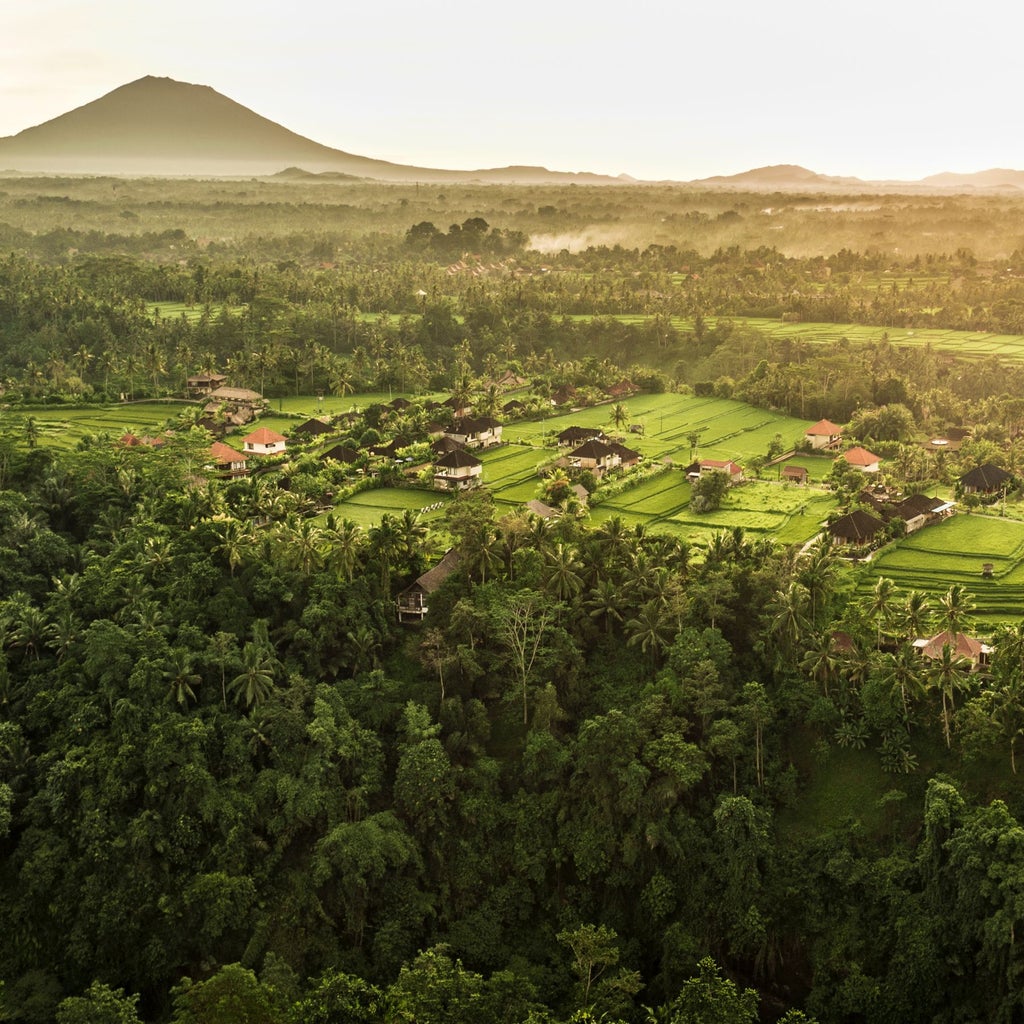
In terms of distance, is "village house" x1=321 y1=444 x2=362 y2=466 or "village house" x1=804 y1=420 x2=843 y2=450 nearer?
"village house" x1=321 y1=444 x2=362 y2=466

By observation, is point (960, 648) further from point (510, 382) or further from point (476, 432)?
point (510, 382)

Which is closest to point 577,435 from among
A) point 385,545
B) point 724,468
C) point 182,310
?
point 724,468

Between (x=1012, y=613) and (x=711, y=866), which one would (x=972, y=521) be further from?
(x=711, y=866)

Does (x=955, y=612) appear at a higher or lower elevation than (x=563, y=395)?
lower

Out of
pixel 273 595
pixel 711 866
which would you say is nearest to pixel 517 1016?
pixel 711 866

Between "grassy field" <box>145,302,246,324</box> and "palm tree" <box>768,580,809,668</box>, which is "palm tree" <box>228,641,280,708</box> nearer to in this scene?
"palm tree" <box>768,580,809,668</box>

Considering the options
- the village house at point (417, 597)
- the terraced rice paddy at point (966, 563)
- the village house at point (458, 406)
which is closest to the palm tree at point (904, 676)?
the terraced rice paddy at point (966, 563)

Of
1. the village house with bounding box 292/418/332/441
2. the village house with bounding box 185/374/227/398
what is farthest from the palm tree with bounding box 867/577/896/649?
the village house with bounding box 185/374/227/398

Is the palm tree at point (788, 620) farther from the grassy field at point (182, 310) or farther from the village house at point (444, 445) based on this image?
the grassy field at point (182, 310)
